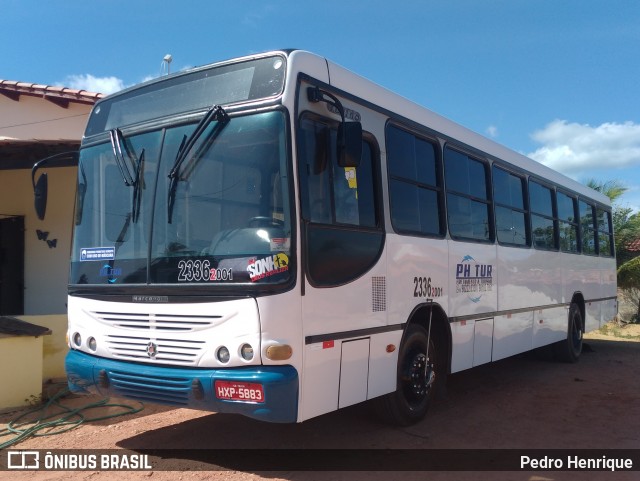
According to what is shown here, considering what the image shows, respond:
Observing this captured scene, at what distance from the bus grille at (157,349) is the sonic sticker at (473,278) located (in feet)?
11.0

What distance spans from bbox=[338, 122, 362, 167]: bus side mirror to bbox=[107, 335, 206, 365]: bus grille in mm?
1775

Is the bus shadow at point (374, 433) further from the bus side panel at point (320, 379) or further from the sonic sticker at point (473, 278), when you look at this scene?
the sonic sticker at point (473, 278)

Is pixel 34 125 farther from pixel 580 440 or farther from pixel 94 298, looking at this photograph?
pixel 580 440

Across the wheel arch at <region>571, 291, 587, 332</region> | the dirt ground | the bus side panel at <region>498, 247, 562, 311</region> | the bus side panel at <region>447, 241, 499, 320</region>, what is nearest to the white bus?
the bus side panel at <region>447, 241, 499, 320</region>

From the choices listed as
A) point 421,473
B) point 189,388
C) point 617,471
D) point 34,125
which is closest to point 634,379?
point 617,471

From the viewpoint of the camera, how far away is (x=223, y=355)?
14.6 feet

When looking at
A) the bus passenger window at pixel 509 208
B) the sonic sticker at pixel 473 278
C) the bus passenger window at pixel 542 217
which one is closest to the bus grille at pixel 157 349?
the sonic sticker at pixel 473 278

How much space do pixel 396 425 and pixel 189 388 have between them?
94.5 inches

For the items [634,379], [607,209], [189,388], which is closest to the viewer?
[189,388]

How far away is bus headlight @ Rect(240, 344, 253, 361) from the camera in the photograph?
4.36 meters

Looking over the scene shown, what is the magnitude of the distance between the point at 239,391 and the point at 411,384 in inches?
89.7

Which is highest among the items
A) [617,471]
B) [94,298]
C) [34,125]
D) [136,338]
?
[34,125]

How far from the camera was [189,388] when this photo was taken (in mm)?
4504

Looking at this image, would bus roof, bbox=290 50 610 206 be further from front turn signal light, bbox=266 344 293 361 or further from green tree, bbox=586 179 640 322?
green tree, bbox=586 179 640 322
